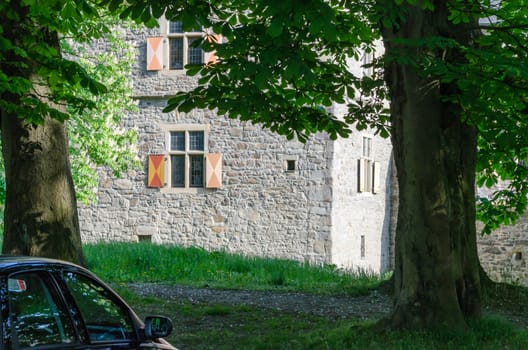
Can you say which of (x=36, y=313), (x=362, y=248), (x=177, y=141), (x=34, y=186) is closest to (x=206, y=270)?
(x=177, y=141)

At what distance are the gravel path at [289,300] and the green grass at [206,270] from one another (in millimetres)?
1108

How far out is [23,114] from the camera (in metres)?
9.44

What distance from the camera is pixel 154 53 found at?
75.8ft

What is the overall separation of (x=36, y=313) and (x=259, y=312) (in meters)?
7.68

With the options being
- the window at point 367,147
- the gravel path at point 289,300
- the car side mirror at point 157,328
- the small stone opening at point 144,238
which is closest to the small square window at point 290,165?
the window at point 367,147

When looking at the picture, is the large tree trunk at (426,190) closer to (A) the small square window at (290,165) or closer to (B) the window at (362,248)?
(A) the small square window at (290,165)

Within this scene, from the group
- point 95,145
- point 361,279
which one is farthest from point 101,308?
point 95,145

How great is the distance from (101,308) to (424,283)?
181 inches

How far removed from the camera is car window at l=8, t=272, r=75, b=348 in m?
3.69

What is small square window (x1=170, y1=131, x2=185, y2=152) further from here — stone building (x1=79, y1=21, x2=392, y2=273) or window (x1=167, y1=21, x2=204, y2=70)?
window (x1=167, y1=21, x2=204, y2=70)

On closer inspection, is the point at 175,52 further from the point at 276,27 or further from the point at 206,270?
the point at 276,27

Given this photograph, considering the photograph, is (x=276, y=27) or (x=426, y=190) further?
(x=426, y=190)

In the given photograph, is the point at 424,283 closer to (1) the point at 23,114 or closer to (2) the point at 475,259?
(2) the point at 475,259

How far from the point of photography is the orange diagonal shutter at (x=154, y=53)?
2303 centimetres
